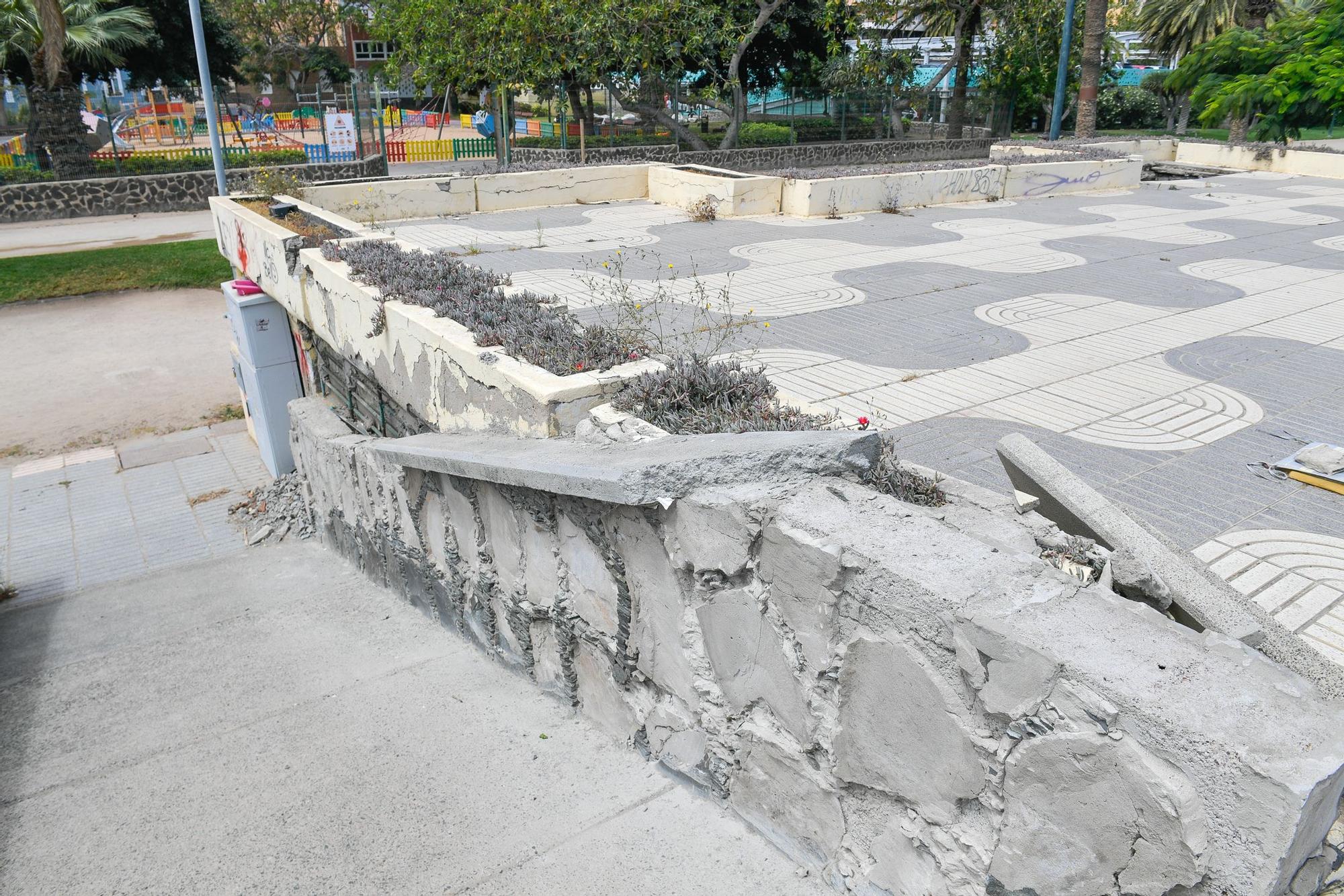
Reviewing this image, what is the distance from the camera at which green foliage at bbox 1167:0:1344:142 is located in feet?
70.7

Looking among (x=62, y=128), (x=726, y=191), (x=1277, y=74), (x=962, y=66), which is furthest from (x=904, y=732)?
(x=962, y=66)

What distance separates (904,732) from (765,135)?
27373 mm

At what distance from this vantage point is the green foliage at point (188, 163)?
24.3m

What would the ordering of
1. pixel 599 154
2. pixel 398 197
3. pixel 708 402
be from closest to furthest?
pixel 708 402
pixel 398 197
pixel 599 154

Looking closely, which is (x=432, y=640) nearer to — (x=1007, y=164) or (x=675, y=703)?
(x=675, y=703)

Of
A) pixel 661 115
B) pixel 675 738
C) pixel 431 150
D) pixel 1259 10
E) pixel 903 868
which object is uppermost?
pixel 1259 10

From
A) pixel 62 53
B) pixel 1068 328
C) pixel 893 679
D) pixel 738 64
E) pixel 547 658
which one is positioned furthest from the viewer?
pixel 738 64

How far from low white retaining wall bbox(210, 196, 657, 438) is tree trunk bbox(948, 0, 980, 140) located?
23.8m

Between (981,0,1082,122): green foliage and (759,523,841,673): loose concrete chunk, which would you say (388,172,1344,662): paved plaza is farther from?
(981,0,1082,122): green foliage

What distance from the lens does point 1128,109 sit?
135 ft

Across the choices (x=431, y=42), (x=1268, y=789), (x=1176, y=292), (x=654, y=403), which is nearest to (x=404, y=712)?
(x=654, y=403)

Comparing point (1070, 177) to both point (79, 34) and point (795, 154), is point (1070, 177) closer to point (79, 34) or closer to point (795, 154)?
point (795, 154)

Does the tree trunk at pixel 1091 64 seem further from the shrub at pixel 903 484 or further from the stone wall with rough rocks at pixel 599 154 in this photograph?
the shrub at pixel 903 484
